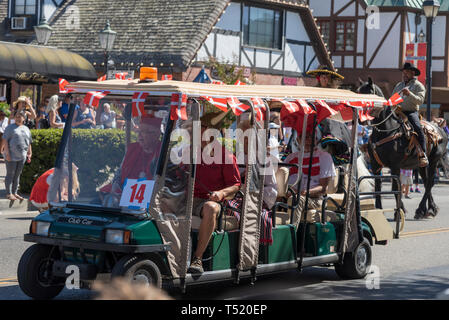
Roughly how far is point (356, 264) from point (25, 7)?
3326cm

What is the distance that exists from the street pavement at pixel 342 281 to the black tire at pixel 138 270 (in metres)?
1.13

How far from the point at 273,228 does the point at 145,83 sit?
1.98m

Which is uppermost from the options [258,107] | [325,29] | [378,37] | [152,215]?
[325,29]

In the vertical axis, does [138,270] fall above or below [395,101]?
below

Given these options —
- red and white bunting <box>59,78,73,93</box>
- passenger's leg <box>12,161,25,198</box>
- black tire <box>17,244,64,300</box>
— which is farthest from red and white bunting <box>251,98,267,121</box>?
passenger's leg <box>12,161,25,198</box>

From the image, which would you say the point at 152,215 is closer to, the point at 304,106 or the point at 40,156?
the point at 304,106

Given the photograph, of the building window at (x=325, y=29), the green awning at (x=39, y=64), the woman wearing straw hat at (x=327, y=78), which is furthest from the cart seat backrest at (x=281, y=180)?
the building window at (x=325, y=29)

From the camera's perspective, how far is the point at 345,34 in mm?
46562

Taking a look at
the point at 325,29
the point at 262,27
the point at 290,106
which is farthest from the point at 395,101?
the point at 325,29

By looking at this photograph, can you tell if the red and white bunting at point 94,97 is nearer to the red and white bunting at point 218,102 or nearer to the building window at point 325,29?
the red and white bunting at point 218,102

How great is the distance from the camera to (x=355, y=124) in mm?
9375

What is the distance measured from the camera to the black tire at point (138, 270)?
7.04m

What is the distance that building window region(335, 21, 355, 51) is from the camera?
46.4 metres
